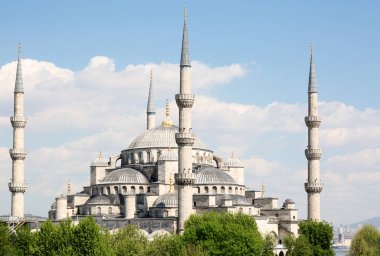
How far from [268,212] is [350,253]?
8.02 meters

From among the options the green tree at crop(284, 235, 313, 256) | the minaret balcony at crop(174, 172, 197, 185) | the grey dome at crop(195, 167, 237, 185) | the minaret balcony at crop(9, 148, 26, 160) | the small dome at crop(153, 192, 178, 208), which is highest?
the minaret balcony at crop(9, 148, 26, 160)

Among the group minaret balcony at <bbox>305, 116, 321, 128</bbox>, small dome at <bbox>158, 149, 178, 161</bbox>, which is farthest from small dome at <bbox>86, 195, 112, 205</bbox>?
minaret balcony at <bbox>305, 116, 321, 128</bbox>

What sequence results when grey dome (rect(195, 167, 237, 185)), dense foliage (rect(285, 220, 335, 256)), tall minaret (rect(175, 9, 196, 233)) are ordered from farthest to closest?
grey dome (rect(195, 167, 237, 185)) < dense foliage (rect(285, 220, 335, 256)) < tall minaret (rect(175, 9, 196, 233))

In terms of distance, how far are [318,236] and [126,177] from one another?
19.2 m

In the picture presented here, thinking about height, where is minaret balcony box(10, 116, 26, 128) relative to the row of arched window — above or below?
above

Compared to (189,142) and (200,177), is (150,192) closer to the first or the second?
(200,177)

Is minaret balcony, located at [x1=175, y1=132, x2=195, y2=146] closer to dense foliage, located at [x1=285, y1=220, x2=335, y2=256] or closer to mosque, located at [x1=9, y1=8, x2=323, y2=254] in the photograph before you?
mosque, located at [x1=9, y1=8, x2=323, y2=254]

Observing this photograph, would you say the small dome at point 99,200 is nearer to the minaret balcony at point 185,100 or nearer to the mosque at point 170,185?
the mosque at point 170,185

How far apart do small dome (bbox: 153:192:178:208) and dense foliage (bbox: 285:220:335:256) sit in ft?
34.8

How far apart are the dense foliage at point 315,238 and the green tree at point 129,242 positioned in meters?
11.9

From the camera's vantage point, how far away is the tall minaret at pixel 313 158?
73375mm

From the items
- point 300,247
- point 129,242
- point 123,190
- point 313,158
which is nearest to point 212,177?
point 123,190

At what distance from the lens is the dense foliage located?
67.1 m

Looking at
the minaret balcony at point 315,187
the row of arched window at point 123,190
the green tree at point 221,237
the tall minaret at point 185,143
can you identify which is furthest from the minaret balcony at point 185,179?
the row of arched window at point 123,190
